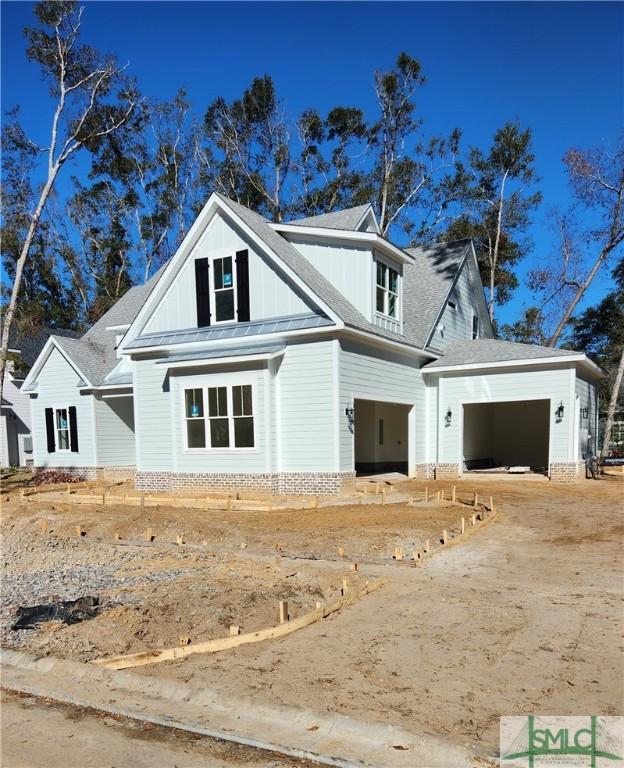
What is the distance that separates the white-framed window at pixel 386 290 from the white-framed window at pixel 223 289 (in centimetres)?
416

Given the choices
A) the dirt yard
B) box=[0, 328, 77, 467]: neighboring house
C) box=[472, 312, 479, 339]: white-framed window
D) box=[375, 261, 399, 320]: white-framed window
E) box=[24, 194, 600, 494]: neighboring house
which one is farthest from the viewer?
box=[0, 328, 77, 467]: neighboring house

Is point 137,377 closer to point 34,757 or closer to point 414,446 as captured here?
point 414,446

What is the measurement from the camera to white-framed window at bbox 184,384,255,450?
49.6ft

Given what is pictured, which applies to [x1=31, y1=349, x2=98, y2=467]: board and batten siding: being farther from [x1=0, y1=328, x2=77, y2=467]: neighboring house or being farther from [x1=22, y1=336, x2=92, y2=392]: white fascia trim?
[x1=0, y1=328, x2=77, y2=467]: neighboring house

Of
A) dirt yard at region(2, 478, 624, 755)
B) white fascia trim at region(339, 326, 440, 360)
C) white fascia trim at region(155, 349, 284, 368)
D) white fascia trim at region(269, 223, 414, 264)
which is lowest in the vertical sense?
dirt yard at region(2, 478, 624, 755)

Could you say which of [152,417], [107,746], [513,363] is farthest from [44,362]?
[107,746]

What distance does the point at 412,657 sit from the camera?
489cm

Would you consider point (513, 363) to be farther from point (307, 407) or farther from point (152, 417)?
point (152, 417)

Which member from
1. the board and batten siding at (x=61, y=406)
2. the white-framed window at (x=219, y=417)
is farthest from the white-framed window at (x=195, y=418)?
the board and batten siding at (x=61, y=406)

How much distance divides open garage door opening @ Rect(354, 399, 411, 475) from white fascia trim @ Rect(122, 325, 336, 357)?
5.74 metres

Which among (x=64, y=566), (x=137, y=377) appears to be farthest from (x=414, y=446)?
(x=64, y=566)

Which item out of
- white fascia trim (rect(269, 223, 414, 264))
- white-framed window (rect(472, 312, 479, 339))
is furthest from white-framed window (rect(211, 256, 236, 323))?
white-framed window (rect(472, 312, 479, 339))

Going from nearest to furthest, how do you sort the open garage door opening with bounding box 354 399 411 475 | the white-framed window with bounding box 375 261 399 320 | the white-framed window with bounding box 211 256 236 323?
the white-framed window with bounding box 211 256 236 323 < the white-framed window with bounding box 375 261 399 320 < the open garage door opening with bounding box 354 399 411 475

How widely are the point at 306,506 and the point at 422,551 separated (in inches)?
182
